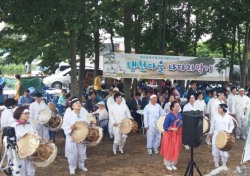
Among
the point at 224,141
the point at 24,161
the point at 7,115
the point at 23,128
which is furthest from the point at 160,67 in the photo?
the point at 24,161

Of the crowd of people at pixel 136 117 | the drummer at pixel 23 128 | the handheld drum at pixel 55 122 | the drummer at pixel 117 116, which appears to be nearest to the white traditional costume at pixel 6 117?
the crowd of people at pixel 136 117

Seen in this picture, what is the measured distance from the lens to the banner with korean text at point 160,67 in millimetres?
12398

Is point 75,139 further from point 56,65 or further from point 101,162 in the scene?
point 56,65

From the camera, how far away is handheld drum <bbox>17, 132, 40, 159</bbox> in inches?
245

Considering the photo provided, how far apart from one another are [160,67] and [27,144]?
7.72 metres

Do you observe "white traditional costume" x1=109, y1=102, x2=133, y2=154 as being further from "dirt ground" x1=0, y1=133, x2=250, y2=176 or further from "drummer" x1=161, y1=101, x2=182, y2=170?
"drummer" x1=161, y1=101, x2=182, y2=170

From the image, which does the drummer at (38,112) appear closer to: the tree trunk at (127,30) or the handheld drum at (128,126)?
the handheld drum at (128,126)

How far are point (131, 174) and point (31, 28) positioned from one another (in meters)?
5.02

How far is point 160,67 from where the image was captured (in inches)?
520

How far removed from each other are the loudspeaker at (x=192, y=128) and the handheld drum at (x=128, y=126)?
82.4 inches

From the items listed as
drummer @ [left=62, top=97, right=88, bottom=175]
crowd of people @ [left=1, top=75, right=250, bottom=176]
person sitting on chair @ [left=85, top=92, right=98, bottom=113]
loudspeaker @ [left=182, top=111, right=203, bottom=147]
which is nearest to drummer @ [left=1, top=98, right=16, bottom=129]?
crowd of people @ [left=1, top=75, right=250, bottom=176]

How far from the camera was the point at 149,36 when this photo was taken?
18172 mm

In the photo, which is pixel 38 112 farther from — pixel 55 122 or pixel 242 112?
pixel 242 112

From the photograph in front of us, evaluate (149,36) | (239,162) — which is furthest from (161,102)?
(149,36)
